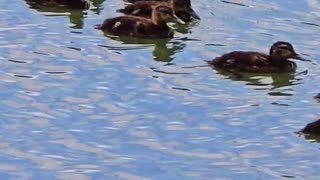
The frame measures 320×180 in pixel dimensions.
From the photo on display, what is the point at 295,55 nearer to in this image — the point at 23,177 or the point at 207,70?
the point at 207,70

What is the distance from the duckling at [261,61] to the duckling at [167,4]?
130 cm

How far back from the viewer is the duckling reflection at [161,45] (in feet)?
30.7

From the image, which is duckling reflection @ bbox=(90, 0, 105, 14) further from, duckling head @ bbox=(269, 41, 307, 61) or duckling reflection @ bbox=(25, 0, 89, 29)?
duckling head @ bbox=(269, 41, 307, 61)

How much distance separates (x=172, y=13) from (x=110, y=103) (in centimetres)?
213

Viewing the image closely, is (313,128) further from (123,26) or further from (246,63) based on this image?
(123,26)

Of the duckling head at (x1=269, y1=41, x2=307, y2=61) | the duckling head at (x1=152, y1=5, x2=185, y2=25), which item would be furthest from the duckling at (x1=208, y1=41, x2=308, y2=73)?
the duckling head at (x1=152, y1=5, x2=185, y2=25)

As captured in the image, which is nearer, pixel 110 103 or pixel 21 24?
pixel 110 103

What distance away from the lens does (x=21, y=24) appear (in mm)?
9867

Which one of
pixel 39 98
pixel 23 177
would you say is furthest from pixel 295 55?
pixel 23 177

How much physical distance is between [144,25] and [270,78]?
4.31 feet

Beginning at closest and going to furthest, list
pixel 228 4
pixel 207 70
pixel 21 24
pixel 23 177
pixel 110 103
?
pixel 23 177 < pixel 110 103 < pixel 207 70 < pixel 21 24 < pixel 228 4

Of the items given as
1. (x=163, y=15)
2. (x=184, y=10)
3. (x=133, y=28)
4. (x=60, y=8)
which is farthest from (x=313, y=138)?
(x=60, y=8)

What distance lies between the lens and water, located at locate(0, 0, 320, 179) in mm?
7145

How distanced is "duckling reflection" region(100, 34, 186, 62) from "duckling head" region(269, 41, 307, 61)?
696mm
